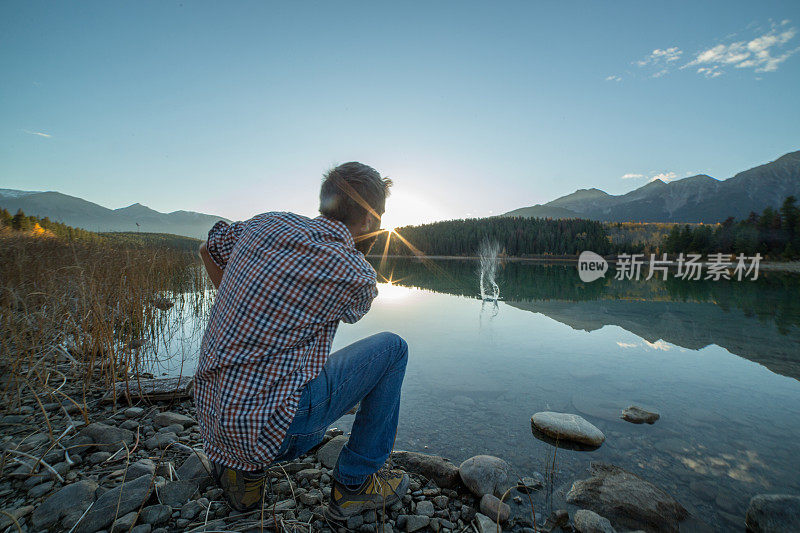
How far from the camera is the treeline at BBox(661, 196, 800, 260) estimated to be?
44688 mm

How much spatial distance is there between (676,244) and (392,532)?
230 ft

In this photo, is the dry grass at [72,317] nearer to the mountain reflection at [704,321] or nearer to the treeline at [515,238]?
the mountain reflection at [704,321]

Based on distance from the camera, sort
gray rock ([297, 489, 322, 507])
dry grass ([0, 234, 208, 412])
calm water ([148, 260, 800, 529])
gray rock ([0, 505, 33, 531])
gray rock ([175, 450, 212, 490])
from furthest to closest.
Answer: dry grass ([0, 234, 208, 412]) < calm water ([148, 260, 800, 529]) < gray rock ([175, 450, 212, 490]) < gray rock ([297, 489, 322, 507]) < gray rock ([0, 505, 33, 531])

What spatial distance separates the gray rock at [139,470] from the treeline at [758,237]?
6297 centimetres

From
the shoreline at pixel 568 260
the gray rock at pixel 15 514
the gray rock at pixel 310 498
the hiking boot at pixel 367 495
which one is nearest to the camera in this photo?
the gray rock at pixel 15 514

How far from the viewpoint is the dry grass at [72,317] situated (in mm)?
3035

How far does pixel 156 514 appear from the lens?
167 cm

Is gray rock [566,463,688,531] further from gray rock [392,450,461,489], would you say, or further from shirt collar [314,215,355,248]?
shirt collar [314,215,355,248]

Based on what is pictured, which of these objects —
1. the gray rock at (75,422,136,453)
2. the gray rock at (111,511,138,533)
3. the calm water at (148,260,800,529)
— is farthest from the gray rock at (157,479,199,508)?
the calm water at (148,260,800,529)

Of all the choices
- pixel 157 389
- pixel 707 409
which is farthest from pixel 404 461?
pixel 707 409

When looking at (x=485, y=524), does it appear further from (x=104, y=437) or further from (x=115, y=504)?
(x=104, y=437)

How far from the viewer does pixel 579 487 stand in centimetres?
230

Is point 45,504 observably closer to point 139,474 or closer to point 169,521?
point 139,474

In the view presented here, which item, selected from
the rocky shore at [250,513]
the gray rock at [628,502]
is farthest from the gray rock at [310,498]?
the gray rock at [628,502]
